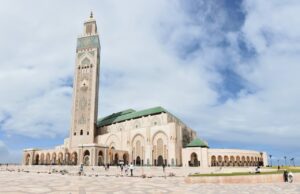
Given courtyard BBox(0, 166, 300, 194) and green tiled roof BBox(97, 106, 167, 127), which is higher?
green tiled roof BBox(97, 106, 167, 127)

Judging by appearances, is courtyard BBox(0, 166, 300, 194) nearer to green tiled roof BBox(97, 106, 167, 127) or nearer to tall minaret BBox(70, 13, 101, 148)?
green tiled roof BBox(97, 106, 167, 127)

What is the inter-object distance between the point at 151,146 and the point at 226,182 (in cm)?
3718

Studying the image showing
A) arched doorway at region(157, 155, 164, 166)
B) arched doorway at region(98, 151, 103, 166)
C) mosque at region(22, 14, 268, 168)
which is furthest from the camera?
arched doorway at region(98, 151, 103, 166)

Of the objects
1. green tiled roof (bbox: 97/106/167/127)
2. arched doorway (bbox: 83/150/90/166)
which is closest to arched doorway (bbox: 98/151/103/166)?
arched doorway (bbox: 83/150/90/166)

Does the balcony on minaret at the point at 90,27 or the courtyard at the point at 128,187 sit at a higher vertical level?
the balcony on minaret at the point at 90,27

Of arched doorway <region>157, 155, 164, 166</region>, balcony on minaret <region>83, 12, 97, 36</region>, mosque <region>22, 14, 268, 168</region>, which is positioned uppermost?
balcony on minaret <region>83, 12, 97, 36</region>

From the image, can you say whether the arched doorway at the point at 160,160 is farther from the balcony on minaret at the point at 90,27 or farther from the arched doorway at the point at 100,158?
the balcony on minaret at the point at 90,27

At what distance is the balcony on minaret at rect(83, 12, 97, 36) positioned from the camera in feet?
221

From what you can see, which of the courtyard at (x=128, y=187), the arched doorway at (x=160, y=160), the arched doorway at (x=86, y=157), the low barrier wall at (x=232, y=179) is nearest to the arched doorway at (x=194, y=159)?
the arched doorway at (x=160, y=160)

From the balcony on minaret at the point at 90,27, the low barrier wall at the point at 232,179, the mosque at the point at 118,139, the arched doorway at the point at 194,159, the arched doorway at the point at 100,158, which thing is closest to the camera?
the low barrier wall at the point at 232,179

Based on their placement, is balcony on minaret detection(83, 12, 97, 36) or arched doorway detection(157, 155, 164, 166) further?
balcony on minaret detection(83, 12, 97, 36)

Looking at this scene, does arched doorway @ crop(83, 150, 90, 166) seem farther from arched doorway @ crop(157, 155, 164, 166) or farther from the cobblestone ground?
the cobblestone ground

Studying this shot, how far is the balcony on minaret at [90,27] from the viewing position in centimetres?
6738

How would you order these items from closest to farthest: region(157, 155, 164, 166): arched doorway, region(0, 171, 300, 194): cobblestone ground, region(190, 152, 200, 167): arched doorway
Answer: region(0, 171, 300, 194): cobblestone ground < region(190, 152, 200, 167): arched doorway < region(157, 155, 164, 166): arched doorway
